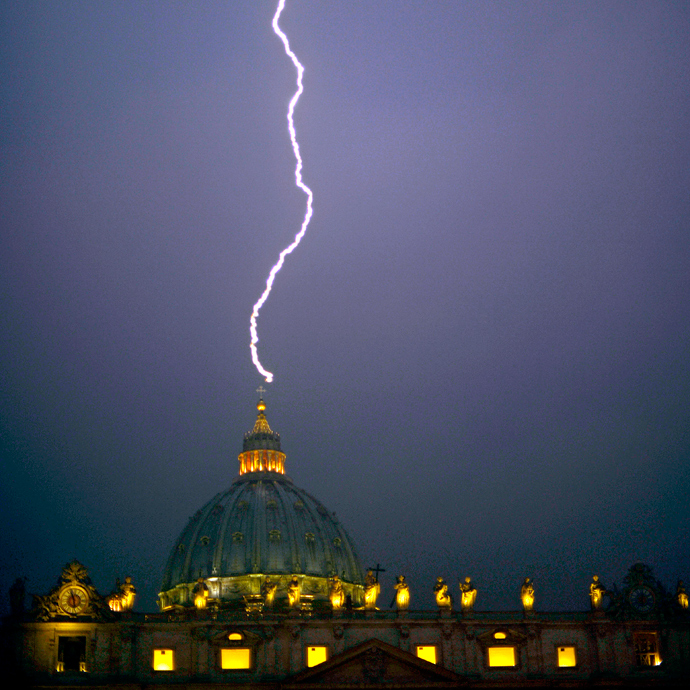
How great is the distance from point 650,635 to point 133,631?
3792cm

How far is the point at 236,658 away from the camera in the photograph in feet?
266

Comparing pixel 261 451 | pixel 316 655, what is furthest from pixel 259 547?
pixel 316 655

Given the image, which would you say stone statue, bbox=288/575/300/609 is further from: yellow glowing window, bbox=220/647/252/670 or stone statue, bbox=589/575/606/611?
stone statue, bbox=589/575/606/611

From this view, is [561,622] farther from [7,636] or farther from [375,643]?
[7,636]

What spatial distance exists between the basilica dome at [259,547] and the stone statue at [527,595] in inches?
1353

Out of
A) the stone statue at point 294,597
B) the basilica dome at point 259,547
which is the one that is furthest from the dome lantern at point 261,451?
the stone statue at point 294,597

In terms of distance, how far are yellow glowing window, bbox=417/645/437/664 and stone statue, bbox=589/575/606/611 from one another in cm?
1240

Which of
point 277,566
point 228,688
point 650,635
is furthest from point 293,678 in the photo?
point 277,566

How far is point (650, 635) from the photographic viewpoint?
83500 mm

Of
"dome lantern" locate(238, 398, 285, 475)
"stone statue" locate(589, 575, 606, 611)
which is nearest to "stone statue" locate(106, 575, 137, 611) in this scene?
"stone statue" locate(589, 575, 606, 611)

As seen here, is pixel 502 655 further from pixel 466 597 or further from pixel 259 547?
pixel 259 547

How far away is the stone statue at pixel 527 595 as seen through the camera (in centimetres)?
8338

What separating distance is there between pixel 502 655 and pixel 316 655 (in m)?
13.7

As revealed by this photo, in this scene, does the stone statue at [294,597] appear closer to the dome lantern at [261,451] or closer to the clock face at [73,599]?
the clock face at [73,599]
